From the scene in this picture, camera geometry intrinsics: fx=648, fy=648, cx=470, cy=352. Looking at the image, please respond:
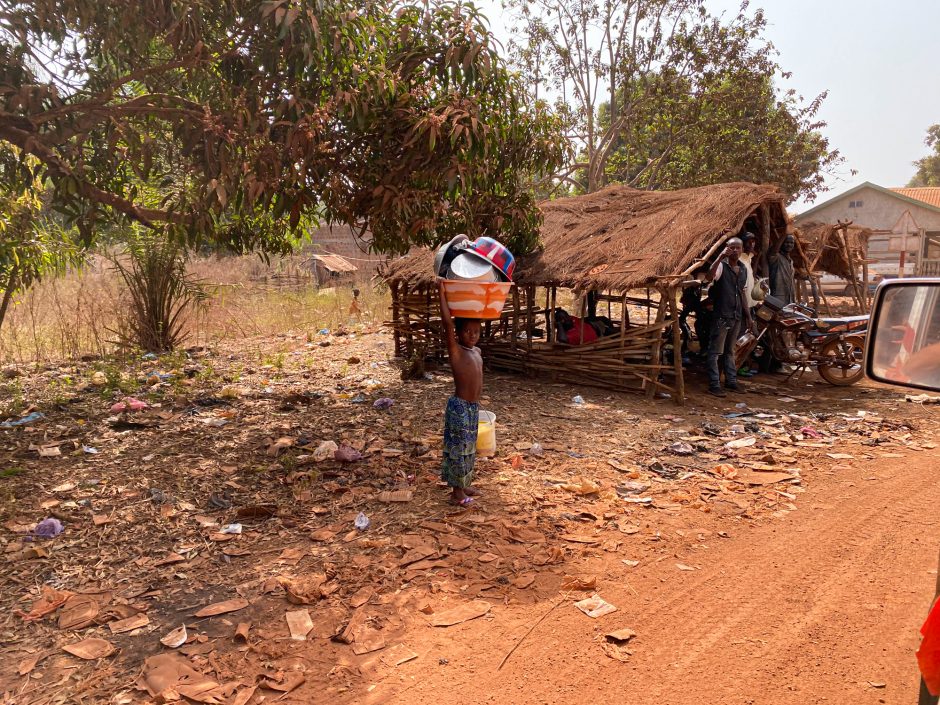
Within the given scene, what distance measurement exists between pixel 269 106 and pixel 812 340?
25.2 ft

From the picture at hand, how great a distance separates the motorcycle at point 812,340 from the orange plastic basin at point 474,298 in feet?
19.2

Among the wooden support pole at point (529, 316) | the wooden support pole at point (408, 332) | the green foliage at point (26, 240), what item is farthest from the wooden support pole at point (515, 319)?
the green foliage at point (26, 240)

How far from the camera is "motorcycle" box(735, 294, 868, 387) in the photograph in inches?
347

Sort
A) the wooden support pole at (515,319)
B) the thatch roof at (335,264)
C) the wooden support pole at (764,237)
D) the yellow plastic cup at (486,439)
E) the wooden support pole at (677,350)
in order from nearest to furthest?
the yellow plastic cup at (486,439) < the wooden support pole at (677,350) < the wooden support pole at (764,237) < the wooden support pole at (515,319) < the thatch roof at (335,264)

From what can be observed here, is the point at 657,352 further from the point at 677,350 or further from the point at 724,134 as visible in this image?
the point at 724,134

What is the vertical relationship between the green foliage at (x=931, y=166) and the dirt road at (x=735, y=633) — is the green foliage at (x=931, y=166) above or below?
above

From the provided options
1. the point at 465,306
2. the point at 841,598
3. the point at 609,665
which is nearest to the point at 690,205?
the point at 465,306

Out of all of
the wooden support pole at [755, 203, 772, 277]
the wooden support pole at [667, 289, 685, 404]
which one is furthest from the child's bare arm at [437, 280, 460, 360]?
the wooden support pole at [755, 203, 772, 277]

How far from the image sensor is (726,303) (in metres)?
8.36

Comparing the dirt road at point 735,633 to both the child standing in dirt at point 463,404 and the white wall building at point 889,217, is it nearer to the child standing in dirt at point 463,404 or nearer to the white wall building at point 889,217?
the child standing in dirt at point 463,404

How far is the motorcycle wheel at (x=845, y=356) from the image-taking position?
878 centimetres

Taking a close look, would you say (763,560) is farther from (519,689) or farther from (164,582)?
(164,582)

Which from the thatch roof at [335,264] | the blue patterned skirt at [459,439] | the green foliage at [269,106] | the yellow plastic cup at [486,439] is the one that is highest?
the green foliage at [269,106]

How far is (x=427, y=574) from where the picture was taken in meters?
3.82
